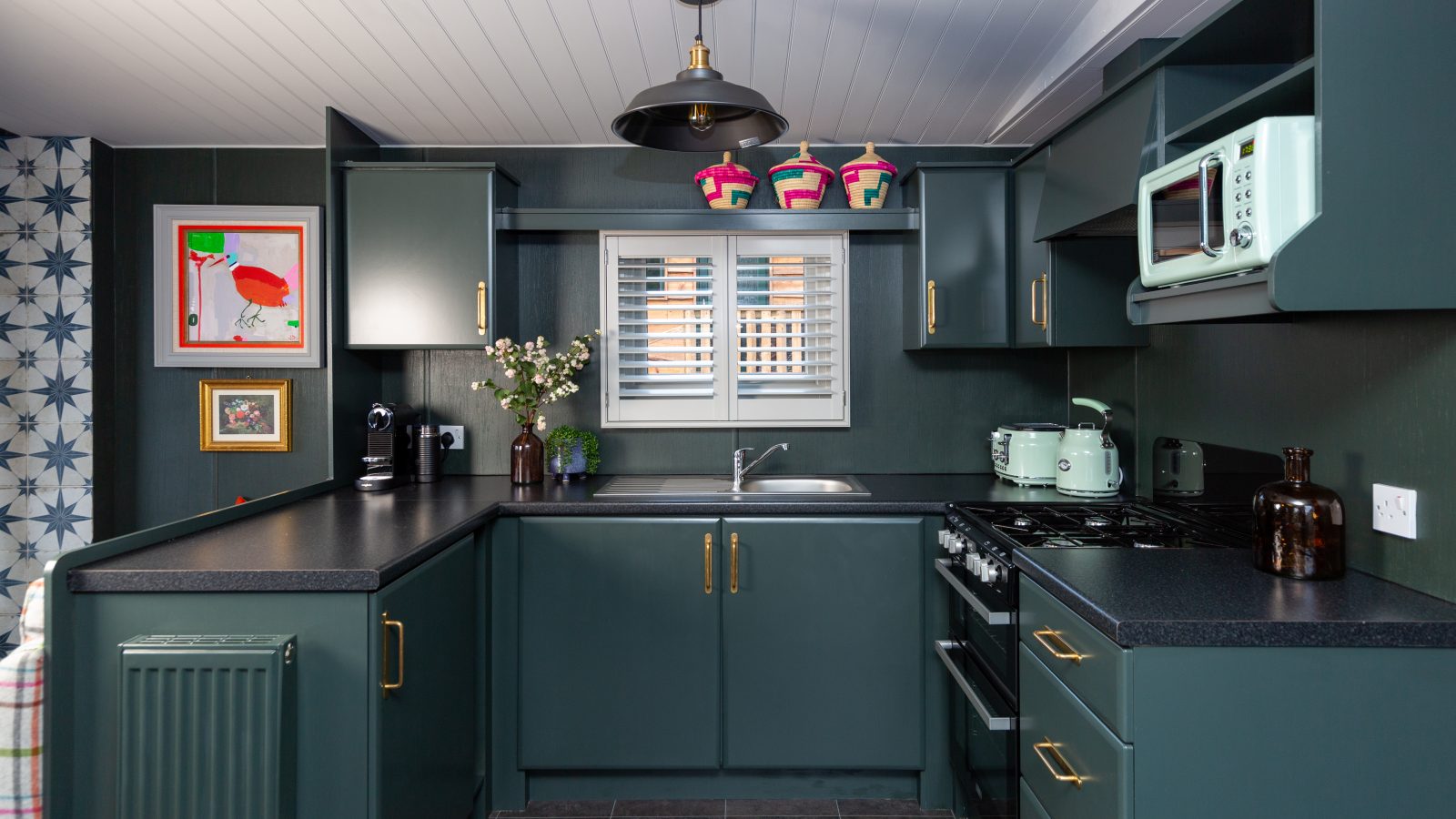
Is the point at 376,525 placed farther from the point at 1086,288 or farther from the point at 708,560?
the point at 1086,288

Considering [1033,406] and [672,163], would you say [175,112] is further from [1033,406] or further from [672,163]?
[1033,406]

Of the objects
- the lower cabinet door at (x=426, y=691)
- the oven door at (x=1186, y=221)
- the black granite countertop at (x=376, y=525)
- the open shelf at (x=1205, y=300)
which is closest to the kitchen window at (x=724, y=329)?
the black granite countertop at (x=376, y=525)

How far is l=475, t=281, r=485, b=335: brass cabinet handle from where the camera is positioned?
2.98 meters

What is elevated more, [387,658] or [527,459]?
[527,459]

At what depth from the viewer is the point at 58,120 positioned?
2998 mm

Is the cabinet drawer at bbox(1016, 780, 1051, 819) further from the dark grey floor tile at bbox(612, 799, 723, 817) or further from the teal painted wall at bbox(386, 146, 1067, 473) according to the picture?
the teal painted wall at bbox(386, 146, 1067, 473)

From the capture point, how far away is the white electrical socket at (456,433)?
334 centimetres

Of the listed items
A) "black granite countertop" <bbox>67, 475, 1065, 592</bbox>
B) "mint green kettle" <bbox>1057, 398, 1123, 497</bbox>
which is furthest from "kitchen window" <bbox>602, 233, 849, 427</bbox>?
"mint green kettle" <bbox>1057, 398, 1123, 497</bbox>

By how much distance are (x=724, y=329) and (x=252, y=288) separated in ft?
6.13

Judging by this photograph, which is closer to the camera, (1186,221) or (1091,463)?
(1186,221)

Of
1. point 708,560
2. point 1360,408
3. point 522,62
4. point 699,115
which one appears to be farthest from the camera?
point 708,560

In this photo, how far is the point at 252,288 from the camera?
330 centimetres

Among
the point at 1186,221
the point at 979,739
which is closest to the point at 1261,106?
the point at 1186,221

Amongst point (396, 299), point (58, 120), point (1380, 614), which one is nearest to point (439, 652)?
point (396, 299)
